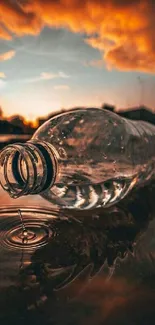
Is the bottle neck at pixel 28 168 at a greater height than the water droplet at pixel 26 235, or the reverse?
the bottle neck at pixel 28 168

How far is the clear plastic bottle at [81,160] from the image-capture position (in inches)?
27.6

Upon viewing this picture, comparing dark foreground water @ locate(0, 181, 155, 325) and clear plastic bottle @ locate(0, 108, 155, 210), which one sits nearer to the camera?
dark foreground water @ locate(0, 181, 155, 325)

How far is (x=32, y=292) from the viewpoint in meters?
0.47

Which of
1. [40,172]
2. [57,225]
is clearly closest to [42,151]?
[40,172]

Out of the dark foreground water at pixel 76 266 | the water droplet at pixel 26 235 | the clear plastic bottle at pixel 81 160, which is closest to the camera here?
the dark foreground water at pixel 76 266

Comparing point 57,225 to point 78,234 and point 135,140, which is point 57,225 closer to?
point 78,234

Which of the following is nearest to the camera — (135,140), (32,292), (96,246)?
(32,292)

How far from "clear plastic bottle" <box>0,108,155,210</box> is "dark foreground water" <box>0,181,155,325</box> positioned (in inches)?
2.0

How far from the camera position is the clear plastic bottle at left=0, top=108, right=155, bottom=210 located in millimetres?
700

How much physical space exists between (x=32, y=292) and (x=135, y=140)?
52cm

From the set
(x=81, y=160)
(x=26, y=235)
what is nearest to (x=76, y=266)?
(x=26, y=235)

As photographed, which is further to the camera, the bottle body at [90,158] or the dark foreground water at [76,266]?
the bottle body at [90,158]

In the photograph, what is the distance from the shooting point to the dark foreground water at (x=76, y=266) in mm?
424

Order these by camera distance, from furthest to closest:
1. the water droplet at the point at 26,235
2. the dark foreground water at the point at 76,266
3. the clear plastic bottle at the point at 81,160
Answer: the clear plastic bottle at the point at 81,160 < the water droplet at the point at 26,235 < the dark foreground water at the point at 76,266
